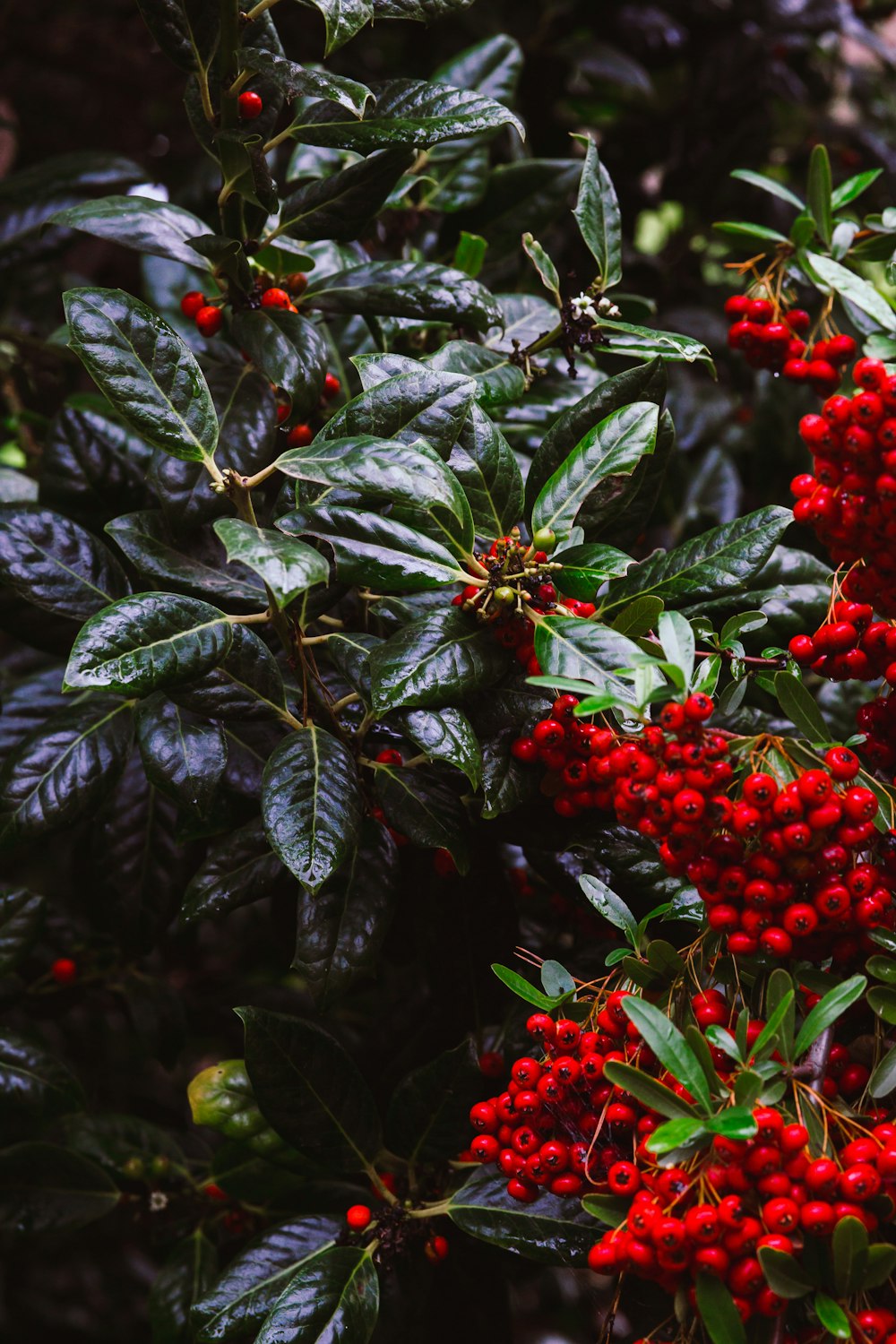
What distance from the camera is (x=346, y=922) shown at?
928 millimetres

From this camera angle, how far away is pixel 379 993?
61.0 inches

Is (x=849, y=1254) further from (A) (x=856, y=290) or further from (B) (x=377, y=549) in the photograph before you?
(A) (x=856, y=290)

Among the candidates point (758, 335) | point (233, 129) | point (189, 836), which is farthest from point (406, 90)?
point (189, 836)

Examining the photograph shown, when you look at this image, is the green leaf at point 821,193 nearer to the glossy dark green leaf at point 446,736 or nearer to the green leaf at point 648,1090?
the glossy dark green leaf at point 446,736

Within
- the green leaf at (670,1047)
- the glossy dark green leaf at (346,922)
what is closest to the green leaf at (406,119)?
the glossy dark green leaf at (346,922)

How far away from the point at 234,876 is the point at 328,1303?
0.38m

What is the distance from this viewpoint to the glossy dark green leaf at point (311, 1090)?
97 cm

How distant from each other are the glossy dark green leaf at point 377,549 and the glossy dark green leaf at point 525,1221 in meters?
0.53

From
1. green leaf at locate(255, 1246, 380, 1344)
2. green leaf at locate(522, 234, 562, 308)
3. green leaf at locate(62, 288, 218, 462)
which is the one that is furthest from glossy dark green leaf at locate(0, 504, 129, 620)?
green leaf at locate(255, 1246, 380, 1344)

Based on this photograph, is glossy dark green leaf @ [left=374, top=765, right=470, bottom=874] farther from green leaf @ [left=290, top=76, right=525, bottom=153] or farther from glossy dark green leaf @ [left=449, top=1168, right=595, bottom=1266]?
green leaf @ [left=290, top=76, right=525, bottom=153]

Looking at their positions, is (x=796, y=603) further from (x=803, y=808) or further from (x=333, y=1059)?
(x=333, y=1059)

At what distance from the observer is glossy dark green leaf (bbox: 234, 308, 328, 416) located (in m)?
0.96

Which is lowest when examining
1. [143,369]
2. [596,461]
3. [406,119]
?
[596,461]

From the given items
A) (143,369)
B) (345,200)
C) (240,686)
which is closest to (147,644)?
(240,686)
